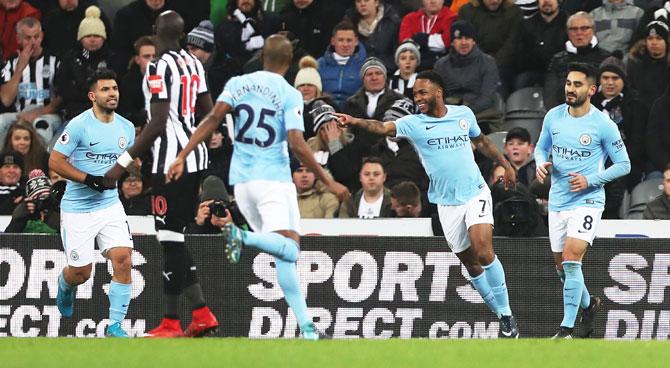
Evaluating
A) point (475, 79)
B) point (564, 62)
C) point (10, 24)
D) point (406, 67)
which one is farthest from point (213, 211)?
point (10, 24)

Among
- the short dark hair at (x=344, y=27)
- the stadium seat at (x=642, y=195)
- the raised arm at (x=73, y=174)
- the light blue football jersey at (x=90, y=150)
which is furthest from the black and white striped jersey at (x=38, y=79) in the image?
the stadium seat at (x=642, y=195)

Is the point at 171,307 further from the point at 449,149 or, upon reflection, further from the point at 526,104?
the point at 526,104

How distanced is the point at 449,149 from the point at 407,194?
2.28m

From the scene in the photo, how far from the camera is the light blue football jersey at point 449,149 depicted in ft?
46.7

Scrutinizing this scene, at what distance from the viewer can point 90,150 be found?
13.5 metres

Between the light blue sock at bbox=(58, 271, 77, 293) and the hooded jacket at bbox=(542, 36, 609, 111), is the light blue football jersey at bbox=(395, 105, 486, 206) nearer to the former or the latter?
the light blue sock at bbox=(58, 271, 77, 293)

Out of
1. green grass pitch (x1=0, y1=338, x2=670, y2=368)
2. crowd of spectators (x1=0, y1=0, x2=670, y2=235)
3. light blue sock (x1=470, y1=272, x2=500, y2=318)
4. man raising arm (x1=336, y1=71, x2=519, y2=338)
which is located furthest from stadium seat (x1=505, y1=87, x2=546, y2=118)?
green grass pitch (x1=0, y1=338, x2=670, y2=368)

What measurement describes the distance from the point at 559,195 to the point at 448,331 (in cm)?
232

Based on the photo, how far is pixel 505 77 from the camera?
62.8 ft

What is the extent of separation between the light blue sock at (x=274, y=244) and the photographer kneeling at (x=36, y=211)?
4.75 metres

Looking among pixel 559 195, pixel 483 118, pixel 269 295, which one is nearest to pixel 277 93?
pixel 559 195

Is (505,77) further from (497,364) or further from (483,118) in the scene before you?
(497,364)

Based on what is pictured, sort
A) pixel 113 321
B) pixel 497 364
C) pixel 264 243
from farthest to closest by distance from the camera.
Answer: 1. pixel 113 321
2. pixel 264 243
3. pixel 497 364

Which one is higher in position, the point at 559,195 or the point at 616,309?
the point at 559,195
